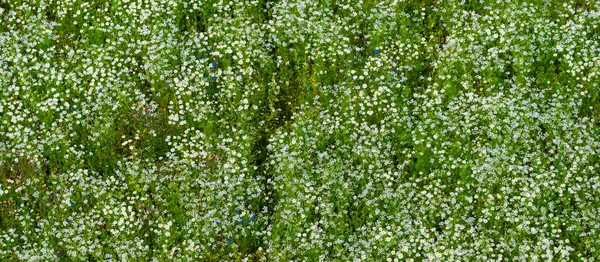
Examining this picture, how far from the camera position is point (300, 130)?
1255 cm

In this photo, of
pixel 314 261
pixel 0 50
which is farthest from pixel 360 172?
pixel 0 50

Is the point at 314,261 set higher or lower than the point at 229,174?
lower

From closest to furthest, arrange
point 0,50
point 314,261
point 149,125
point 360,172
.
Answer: point 314,261, point 360,172, point 149,125, point 0,50

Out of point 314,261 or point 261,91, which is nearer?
point 314,261

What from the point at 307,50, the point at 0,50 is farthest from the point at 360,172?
the point at 0,50

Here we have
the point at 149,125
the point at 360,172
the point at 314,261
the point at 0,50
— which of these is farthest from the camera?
the point at 0,50

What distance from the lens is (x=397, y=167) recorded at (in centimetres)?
1212

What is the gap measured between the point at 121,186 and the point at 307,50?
3.37 metres

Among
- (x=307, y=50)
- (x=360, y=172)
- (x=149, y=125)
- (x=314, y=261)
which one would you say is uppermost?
(x=307, y=50)

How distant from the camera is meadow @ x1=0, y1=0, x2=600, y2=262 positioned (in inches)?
452

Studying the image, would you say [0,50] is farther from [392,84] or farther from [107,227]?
[392,84]

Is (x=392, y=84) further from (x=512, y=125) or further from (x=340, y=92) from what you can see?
(x=512, y=125)

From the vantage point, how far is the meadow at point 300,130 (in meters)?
11.5

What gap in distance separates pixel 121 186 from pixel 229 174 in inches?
57.0
